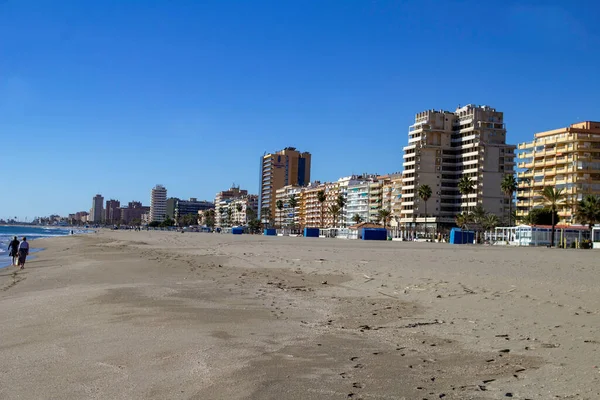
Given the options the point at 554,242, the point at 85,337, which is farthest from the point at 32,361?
the point at 554,242

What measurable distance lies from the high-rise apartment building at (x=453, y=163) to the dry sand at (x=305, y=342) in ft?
379

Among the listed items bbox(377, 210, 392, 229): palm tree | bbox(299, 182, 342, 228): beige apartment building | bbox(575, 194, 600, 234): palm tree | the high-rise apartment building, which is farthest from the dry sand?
bbox(299, 182, 342, 228): beige apartment building

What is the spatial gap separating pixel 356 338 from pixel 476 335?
72.3 inches

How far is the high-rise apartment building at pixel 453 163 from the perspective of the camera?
128m

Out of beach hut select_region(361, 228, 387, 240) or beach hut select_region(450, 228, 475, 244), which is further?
beach hut select_region(361, 228, 387, 240)

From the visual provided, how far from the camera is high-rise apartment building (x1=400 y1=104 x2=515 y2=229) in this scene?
420 ft

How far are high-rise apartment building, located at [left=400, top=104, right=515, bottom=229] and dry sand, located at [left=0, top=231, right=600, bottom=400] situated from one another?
379 feet

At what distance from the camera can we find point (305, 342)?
324 inches

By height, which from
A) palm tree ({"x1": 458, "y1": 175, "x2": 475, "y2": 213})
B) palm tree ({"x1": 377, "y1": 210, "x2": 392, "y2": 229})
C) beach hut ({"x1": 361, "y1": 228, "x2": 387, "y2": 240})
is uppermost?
palm tree ({"x1": 458, "y1": 175, "x2": 475, "y2": 213})

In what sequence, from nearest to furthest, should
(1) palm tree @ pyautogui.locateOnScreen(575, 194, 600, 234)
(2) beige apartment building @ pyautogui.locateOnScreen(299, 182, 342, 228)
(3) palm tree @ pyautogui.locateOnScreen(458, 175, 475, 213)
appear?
(1) palm tree @ pyautogui.locateOnScreen(575, 194, 600, 234)
(3) palm tree @ pyautogui.locateOnScreen(458, 175, 475, 213)
(2) beige apartment building @ pyautogui.locateOnScreen(299, 182, 342, 228)

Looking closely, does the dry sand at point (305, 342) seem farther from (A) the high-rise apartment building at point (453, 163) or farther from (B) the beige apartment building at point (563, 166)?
(A) the high-rise apartment building at point (453, 163)

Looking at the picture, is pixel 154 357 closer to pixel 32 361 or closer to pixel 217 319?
pixel 32 361

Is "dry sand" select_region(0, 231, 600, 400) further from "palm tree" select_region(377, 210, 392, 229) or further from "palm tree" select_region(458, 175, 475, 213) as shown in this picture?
"palm tree" select_region(377, 210, 392, 229)

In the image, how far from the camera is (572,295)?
12969 mm
